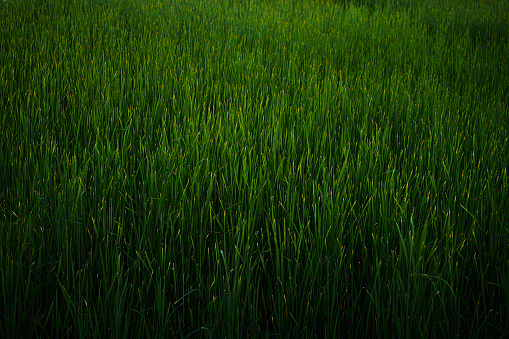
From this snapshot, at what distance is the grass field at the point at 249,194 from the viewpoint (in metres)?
0.92

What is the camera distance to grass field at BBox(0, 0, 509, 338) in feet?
3.01

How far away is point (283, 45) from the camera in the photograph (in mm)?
3359

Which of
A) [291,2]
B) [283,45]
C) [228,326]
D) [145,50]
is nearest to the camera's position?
[228,326]

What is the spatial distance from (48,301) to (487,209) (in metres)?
1.36

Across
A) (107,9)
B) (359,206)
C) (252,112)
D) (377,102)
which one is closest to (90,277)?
A: (359,206)

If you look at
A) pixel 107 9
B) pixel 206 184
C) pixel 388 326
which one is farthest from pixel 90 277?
pixel 107 9

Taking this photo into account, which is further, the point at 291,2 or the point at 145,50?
the point at 291,2

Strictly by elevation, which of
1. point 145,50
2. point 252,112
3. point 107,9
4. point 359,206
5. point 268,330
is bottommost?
point 268,330

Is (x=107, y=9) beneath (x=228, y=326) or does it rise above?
above

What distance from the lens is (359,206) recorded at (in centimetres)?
131

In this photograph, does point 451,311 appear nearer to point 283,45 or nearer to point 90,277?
point 90,277

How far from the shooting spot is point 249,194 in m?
1.23

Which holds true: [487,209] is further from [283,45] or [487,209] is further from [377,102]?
[283,45]

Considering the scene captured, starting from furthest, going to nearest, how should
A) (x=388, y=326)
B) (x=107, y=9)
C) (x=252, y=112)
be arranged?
(x=107, y=9), (x=252, y=112), (x=388, y=326)
